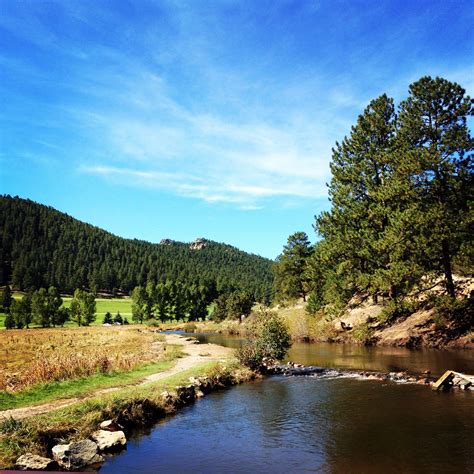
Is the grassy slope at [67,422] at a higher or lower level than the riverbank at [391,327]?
lower

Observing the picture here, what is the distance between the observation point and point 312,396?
81.7ft

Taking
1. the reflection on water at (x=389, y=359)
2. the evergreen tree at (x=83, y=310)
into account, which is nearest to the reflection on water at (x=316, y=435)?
the reflection on water at (x=389, y=359)

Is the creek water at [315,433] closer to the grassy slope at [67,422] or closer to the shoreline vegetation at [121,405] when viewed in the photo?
the shoreline vegetation at [121,405]

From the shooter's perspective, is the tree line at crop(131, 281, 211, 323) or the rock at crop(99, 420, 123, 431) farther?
the tree line at crop(131, 281, 211, 323)

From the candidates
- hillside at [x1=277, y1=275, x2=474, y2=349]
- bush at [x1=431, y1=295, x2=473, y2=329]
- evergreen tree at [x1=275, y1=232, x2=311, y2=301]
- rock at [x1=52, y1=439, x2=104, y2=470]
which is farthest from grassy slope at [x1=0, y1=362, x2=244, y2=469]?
evergreen tree at [x1=275, y1=232, x2=311, y2=301]

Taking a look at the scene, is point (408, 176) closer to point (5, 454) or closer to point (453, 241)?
point (453, 241)

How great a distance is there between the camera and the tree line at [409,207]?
3925 centimetres

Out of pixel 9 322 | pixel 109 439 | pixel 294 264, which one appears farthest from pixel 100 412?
pixel 9 322

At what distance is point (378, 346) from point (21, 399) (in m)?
40.6

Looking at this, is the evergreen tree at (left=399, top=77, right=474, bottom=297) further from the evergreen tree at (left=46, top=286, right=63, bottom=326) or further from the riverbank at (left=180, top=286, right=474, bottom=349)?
the evergreen tree at (left=46, top=286, right=63, bottom=326)

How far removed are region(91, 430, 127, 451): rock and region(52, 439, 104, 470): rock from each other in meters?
0.59

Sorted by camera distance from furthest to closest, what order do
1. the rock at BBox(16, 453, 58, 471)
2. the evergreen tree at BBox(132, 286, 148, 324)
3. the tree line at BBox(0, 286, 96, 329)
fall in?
the evergreen tree at BBox(132, 286, 148, 324), the tree line at BBox(0, 286, 96, 329), the rock at BBox(16, 453, 58, 471)

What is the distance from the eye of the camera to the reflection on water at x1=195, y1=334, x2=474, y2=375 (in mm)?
32969

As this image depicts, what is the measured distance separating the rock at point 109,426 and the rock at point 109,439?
1.60ft
